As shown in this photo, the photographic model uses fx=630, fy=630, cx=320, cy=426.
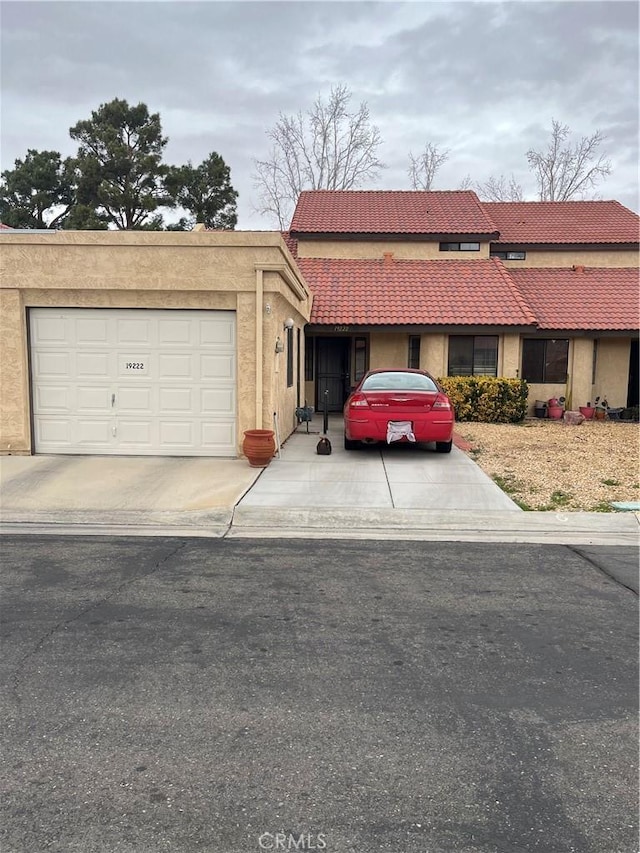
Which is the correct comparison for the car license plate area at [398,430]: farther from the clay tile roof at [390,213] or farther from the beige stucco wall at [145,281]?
the clay tile roof at [390,213]

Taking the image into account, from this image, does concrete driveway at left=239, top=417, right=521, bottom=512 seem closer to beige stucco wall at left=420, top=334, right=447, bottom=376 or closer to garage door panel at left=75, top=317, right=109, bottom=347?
garage door panel at left=75, top=317, right=109, bottom=347

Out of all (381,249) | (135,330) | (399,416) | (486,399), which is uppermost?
(381,249)

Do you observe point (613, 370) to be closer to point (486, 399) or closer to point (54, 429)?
point (486, 399)

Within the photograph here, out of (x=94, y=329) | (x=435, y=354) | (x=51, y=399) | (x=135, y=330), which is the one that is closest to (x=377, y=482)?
(x=135, y=330)

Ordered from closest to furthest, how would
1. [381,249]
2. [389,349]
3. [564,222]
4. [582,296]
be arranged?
[389,349], [582,296], [381,249], [564,222]

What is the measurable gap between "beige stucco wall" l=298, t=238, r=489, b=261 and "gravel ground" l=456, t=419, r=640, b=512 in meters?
6.60

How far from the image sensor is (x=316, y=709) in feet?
10.5

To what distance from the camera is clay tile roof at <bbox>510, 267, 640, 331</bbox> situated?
17.4m

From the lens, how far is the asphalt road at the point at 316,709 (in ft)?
7.94

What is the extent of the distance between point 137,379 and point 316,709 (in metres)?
7.48

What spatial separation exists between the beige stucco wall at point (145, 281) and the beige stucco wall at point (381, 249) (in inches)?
404

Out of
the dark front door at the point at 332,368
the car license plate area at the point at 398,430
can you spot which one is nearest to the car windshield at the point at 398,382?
the car license plate area at the point at 398,430

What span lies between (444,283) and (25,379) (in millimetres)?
12187

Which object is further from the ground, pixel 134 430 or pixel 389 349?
pixel 389 349
